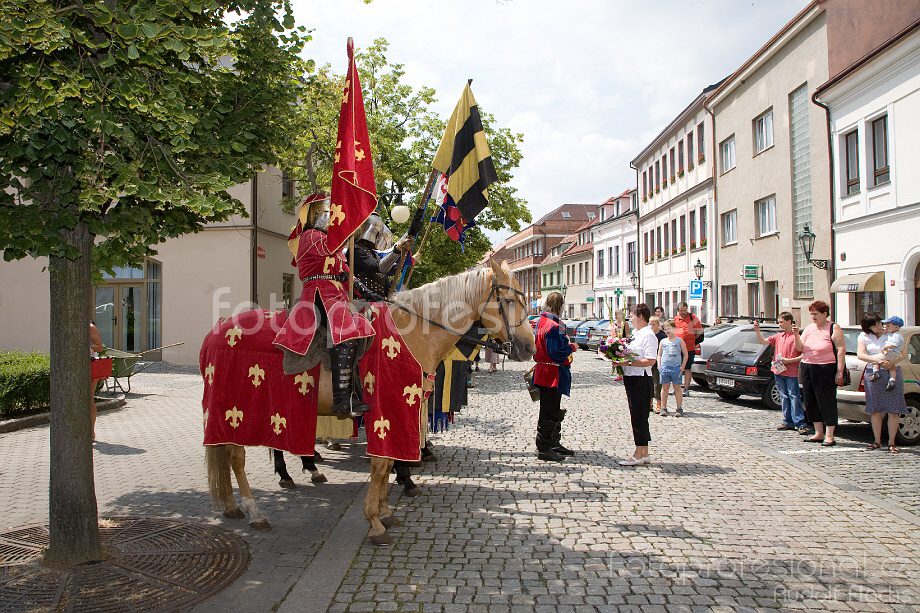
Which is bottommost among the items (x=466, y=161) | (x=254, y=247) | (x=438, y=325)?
(x=438, y=325)

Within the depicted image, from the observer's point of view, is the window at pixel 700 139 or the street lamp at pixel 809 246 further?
the window at pixel 700 139

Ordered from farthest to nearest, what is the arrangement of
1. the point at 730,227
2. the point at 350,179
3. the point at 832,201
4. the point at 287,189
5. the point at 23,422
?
the point at 730,227
the point at 287,189
the point at 832,201
the point at 23,422
the point at 350,179

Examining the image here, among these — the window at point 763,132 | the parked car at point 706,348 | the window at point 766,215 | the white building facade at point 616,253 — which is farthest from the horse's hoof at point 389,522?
the white building facade at point 616,253

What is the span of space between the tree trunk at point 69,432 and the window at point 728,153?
28.6 meters

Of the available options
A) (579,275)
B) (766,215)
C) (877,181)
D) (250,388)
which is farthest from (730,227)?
(579,275)

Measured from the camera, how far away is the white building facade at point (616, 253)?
4666cm

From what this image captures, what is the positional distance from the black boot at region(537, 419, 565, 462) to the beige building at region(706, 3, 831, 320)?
16.0 m

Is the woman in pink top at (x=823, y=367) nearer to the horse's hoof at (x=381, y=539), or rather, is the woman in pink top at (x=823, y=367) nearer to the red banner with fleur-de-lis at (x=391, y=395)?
the red banner with fleur-de-lis at (x=391, y=395)

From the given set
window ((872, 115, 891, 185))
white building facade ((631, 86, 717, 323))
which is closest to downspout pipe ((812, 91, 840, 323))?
window ((872, 115, 891, 185))

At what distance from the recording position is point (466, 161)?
6.46 metres

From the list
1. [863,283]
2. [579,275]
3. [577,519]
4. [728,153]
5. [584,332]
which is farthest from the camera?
[579,275]

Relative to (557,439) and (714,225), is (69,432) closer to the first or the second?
(557,439)

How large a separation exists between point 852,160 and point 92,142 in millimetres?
20893

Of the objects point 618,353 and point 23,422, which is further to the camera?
point 23,422
